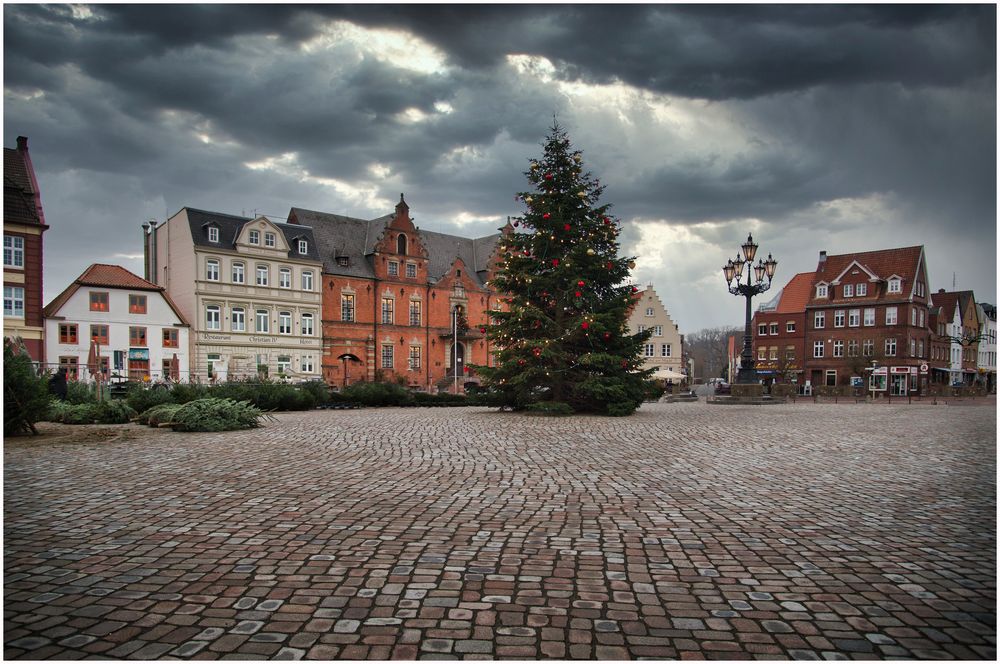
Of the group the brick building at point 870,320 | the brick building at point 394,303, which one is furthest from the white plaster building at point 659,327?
the brick building at point 394,303

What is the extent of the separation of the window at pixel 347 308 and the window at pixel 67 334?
1897 cm

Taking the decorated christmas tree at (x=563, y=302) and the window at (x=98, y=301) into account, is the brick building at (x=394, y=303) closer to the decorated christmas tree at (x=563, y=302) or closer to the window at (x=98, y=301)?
the window at (x=98, y=301)

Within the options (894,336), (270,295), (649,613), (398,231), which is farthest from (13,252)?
(894,336)

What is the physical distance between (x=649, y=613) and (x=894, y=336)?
67.0 metres

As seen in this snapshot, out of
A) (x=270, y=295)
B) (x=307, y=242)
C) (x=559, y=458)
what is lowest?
(x=559, y=458)

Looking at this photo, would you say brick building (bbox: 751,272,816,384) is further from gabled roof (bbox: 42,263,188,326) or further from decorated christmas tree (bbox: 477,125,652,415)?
gabled roof (bbox: 42,263,188,326)

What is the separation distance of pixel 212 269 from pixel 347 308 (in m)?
11.3

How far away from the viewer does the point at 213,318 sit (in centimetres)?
4662

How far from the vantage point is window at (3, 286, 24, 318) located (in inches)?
1389

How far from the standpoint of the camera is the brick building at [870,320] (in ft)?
195

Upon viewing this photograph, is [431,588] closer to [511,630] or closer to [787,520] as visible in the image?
[511,630]

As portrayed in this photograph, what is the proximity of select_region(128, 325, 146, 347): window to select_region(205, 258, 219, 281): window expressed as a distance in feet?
18.9

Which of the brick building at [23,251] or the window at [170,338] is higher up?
the brick building at [23,251]

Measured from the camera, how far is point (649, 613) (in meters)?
3.96
